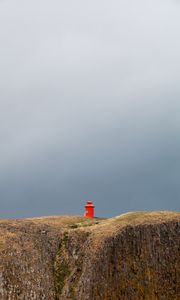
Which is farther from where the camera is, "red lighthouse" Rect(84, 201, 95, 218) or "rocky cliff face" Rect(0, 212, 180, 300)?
"red lighthouse" Rect(84, 201, 95, 218)

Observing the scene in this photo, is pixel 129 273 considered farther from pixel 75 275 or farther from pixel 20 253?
pixel 20 253

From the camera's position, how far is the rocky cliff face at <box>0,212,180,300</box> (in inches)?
1855

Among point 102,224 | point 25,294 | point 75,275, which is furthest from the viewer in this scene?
point 102,224

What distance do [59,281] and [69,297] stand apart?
1.82 meters

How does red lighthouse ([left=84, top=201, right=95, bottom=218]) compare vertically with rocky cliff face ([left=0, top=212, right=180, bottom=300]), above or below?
above

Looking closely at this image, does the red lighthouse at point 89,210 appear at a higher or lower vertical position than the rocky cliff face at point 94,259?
higher

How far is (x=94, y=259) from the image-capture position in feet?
159

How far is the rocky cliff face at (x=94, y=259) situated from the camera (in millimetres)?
47125

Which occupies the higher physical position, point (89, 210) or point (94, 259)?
point (89, 210)

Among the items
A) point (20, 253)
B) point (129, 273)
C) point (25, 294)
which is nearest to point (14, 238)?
point (20, 253)

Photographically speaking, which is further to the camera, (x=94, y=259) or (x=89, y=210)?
(x=89, y=210)

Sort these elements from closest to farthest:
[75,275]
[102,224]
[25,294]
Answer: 1. [25,294]
2. [75,275]
3. [102,224]

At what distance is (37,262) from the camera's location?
1919 inches

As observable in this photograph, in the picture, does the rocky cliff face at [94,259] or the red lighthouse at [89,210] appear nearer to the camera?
the rocky cliff face at [94,259]
